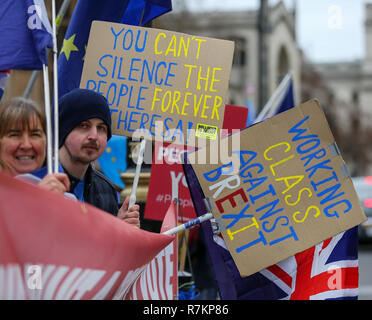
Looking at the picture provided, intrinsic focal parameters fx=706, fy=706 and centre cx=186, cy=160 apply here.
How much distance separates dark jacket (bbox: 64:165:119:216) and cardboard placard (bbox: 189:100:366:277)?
471 millimetres

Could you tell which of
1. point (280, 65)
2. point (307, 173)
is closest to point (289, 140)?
point (307, 173)

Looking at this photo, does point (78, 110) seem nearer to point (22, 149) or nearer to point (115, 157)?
point (22, 149)

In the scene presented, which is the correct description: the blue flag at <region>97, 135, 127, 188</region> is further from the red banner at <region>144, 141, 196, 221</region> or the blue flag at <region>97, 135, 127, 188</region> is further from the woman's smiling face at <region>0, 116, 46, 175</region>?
the woman's smiling face at <region>0, 116, 46, 175</region>

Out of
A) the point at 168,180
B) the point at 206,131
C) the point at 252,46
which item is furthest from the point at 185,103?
the point at 252,46

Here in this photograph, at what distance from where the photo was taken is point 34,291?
2463mm

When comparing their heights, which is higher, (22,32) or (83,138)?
(22,32)

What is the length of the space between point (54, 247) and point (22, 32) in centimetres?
174

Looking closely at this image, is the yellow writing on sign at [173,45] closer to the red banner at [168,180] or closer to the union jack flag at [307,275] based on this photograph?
the red banner at [168,180]

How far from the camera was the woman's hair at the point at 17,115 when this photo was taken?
3.38 meters

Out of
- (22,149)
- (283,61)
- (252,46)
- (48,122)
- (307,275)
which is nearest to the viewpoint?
(48,122)

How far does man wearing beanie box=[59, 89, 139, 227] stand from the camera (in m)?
3.43

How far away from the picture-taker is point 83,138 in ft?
11.2

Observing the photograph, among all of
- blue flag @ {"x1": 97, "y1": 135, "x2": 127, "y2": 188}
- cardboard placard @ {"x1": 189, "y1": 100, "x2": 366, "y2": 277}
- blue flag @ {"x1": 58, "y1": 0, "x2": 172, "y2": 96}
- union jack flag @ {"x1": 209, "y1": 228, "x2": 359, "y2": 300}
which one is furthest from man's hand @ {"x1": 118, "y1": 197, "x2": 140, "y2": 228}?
blue flag @ {"x1": 97, "y1": 135, "x2": 127, "y2": 188}

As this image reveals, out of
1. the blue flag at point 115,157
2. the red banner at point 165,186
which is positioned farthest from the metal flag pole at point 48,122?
the blue flag at point 115,157
